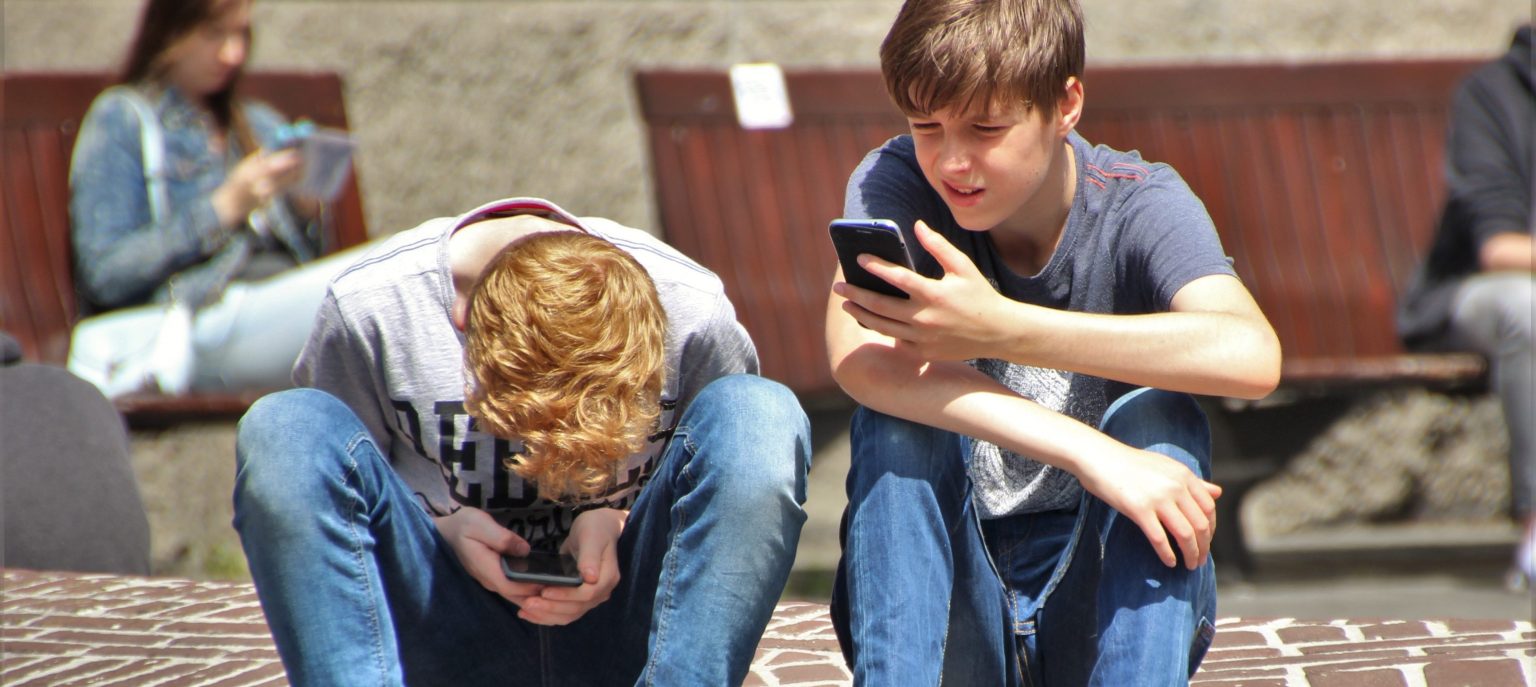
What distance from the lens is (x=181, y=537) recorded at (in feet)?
15.8

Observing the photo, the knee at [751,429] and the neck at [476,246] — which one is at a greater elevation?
the neck at [476,246]

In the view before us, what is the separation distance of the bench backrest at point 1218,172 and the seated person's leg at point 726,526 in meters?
2.74

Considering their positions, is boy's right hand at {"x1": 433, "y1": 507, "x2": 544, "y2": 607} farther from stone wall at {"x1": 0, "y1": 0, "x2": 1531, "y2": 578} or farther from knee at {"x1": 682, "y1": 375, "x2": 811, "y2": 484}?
stone wall at {"x1": 0, "y1": 0, "x2": 1531, "y2": 578}

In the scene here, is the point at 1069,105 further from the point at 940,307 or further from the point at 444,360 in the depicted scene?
the point at 444,360

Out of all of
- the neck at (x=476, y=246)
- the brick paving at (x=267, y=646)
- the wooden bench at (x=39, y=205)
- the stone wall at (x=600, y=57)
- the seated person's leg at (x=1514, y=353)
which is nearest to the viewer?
the neck at (x=476, y=246)

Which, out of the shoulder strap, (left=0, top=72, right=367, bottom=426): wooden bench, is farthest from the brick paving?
(left=0, top=72, right=367, bottom=426): wooden bench

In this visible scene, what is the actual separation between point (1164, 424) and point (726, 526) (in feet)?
1.90

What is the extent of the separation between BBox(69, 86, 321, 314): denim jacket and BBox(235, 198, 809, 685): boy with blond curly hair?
2.17 metres

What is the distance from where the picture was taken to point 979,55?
2.16 metres

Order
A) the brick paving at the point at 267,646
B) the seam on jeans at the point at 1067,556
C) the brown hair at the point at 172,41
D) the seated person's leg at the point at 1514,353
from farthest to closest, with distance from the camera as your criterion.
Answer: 1. the brown hair at the point at 172,41
2. the seated person's leg at the point at 1514,353
3. the brick paving at the point at 267,646
4. the seam on jeans at the point at 1067,556

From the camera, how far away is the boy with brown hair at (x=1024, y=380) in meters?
2.09

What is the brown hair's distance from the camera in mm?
4594

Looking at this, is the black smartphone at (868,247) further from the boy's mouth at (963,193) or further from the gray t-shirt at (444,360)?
the gray t-shirt at (444,360)

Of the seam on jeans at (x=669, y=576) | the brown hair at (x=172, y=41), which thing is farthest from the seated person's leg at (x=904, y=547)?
the brown hair at (x=172, y=41)
